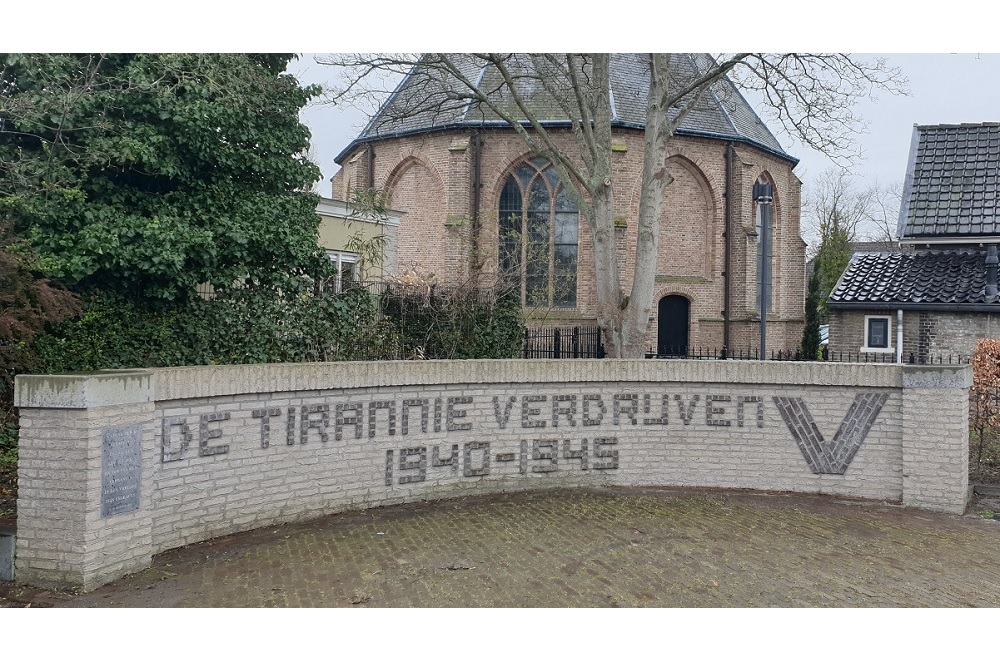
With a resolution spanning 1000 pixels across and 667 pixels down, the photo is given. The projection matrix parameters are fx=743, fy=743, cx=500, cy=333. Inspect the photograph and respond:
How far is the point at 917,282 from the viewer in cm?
1981

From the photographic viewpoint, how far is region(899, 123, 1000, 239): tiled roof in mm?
18875

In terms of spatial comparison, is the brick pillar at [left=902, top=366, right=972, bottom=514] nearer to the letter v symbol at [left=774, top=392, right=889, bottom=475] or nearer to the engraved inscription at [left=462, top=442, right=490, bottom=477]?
the letter v symbol at [left=774, top=392, right=889, bottom=475]

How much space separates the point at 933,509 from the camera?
8.88m

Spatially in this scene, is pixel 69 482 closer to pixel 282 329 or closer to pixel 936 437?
pixel 282 329

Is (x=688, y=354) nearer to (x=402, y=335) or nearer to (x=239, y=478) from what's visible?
(x=402, y=335)

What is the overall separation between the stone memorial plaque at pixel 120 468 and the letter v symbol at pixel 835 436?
24.1 feet

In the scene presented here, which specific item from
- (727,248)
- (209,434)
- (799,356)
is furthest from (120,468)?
(799,356)

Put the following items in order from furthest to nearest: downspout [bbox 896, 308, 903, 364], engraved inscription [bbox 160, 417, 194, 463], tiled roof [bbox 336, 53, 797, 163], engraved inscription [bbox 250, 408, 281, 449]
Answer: tiled roof [bbox 336, 53, 797, 163] < downspout [bbox 896, 308, 903, 364] < engraved inscription [bbox 250, 408, 281, 449] < engraved inscription [bbox 160, 417, 194, 463]

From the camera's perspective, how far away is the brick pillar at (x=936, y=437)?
8.82 meters

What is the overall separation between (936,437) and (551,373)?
4.67m

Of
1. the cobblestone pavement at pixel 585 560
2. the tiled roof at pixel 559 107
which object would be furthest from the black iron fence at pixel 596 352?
the tiled roof at pixel 559 107

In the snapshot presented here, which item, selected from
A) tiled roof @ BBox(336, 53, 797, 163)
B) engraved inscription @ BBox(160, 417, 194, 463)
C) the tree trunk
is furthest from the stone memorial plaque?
tiled roof @ BBox(336, 53, 797, 163)

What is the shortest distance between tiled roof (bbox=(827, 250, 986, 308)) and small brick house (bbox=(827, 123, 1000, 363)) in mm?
23

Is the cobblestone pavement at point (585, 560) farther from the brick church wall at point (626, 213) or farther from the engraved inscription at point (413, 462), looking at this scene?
the brick church wall at point (626, 213)
